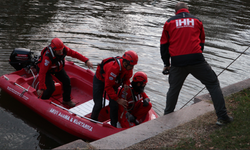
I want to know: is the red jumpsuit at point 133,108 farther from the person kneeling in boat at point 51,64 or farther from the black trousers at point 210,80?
the person kneeling in boat at point 51,64

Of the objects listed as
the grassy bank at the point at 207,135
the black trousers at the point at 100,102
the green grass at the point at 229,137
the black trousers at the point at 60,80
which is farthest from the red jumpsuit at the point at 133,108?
the black trousers at the point at 60,80

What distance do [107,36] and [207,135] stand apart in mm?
8096

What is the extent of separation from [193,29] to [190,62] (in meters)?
0.55

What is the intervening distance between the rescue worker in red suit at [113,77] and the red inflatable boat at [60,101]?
0.34 m

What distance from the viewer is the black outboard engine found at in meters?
7.14

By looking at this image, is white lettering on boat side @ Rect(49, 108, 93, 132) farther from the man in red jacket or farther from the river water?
the man in red jacket

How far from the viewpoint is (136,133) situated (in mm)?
4273

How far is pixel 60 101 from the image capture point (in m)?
6.84

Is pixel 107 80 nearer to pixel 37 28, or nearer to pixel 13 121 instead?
pixel 13 121

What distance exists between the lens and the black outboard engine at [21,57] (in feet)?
23.4

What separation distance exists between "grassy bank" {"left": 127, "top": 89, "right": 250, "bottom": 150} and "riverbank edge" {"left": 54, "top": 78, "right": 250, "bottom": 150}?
0.13 meters

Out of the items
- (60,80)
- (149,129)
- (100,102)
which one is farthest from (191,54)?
(60,80)

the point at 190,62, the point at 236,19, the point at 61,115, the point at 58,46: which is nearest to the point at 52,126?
the point at 61,115

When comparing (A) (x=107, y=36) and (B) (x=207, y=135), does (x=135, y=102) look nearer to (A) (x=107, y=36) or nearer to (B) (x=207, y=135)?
(B) (x=207, y=135)
